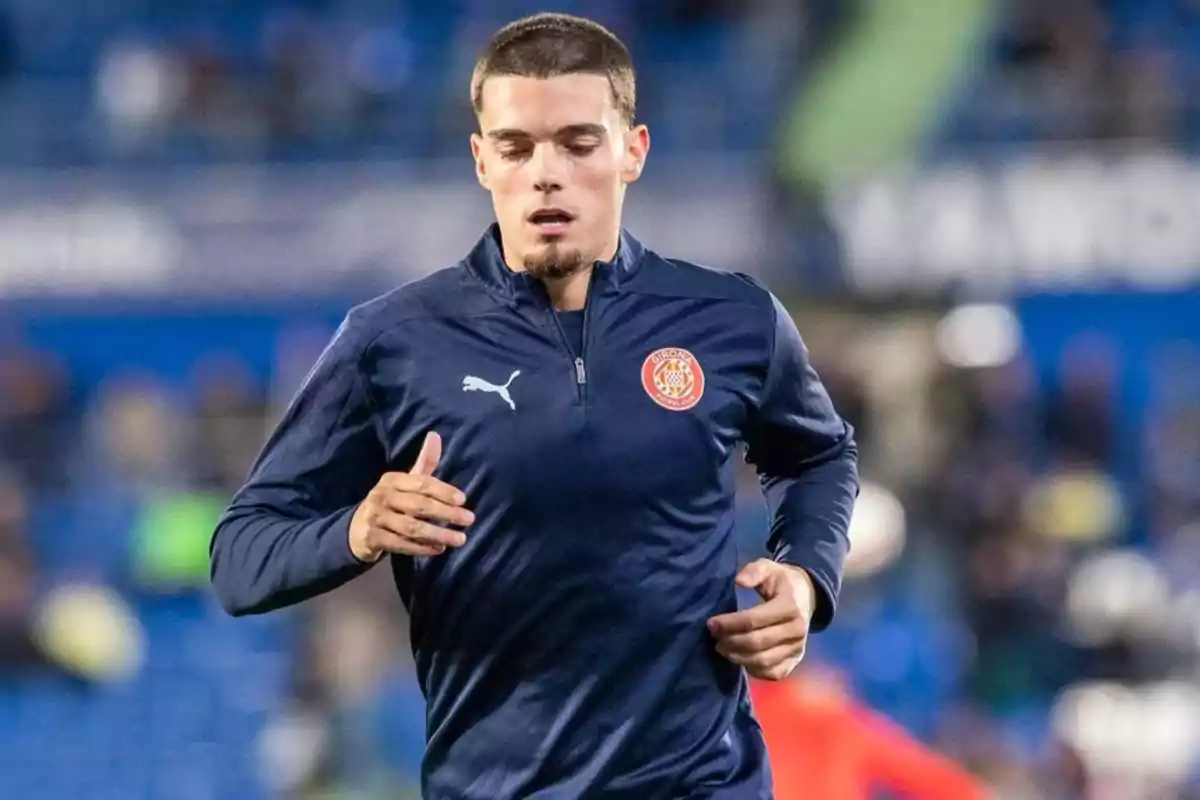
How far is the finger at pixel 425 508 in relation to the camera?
9.06ft

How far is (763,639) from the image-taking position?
3041 mm

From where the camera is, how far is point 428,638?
10.3ft

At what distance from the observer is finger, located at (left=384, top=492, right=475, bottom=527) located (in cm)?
276

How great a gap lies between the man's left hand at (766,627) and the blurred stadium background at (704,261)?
6.61 metres

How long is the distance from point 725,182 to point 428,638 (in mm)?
10331

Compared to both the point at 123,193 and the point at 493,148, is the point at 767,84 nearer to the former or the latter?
the point at 123,193

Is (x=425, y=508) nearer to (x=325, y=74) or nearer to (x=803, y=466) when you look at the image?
(x=803, y=466)

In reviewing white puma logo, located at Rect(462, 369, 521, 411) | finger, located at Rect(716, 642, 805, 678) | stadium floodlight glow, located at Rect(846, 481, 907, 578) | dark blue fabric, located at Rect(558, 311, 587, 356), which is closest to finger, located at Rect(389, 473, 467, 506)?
white puma logo, located at Rect(462, 369, 521, 411)

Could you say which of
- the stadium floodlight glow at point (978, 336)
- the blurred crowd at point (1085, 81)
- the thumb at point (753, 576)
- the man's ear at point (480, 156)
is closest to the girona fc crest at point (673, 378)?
the thumb at point (753, 576)

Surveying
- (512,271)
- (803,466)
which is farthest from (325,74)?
(512,271)

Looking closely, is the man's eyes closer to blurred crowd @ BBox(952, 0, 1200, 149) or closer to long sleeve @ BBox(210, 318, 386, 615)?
long sleeve @ BBox(210, 318, 386, 615)

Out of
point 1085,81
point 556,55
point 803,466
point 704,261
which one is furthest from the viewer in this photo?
point 1085,81

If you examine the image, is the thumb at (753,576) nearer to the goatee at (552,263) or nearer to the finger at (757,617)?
the finger at (757,617)

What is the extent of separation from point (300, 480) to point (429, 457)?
1.25ft
